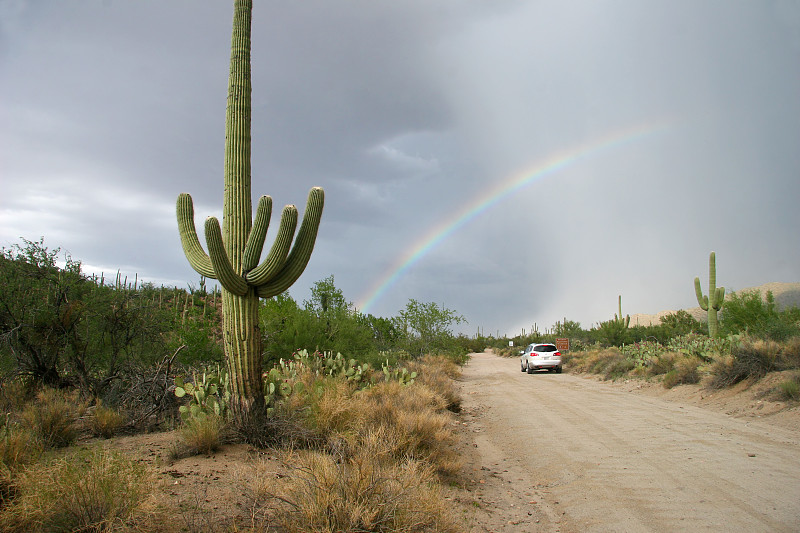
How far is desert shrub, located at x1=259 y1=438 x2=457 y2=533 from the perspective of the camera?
421cm

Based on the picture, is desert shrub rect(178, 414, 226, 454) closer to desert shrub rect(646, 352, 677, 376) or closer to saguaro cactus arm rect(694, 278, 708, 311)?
desert shrub rect(646, 352, 677, 376)

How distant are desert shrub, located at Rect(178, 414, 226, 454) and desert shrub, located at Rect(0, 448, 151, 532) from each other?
102 inches

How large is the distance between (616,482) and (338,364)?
9209 mm

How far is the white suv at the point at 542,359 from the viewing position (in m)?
29.0

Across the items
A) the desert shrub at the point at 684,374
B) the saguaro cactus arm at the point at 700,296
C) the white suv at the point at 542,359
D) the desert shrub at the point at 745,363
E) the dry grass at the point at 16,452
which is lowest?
the white suv at the point at 542,359

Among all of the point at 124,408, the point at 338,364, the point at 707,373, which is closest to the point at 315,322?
the point at 338,364

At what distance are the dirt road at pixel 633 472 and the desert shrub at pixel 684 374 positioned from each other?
335cm

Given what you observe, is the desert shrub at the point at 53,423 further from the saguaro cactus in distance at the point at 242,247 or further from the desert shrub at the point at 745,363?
the desert shrub at the point at 745,363

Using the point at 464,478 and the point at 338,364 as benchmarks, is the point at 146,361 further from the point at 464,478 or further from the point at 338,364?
the point at 464,478

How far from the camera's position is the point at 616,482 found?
6.91 m

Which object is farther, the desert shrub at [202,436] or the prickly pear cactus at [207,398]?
the prickly pear cactus at [207,398]

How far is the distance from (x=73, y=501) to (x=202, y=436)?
2.95m

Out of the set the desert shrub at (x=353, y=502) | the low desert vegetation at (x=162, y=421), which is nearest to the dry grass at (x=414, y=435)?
the low desert vegetation at (x=162, y=421)

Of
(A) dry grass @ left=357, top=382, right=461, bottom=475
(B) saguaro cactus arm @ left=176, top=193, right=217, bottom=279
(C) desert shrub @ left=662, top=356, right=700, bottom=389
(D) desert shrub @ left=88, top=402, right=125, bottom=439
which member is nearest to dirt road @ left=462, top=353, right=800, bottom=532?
(A) dry grass @ left=357, top=382, right=461, bottom=475
